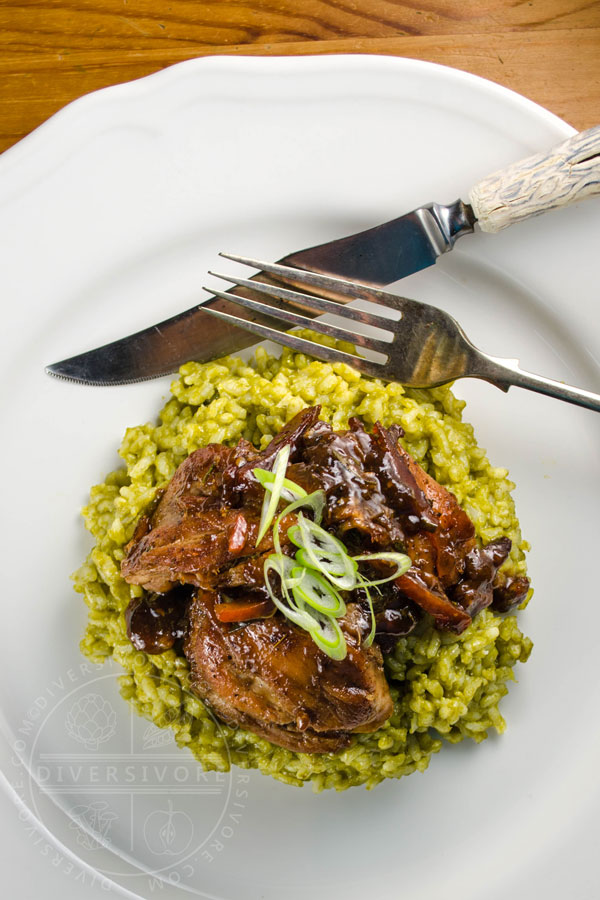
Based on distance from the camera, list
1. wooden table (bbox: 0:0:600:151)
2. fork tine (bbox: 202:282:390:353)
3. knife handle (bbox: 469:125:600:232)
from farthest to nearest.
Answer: wooden table (bbox: 0:0:600:151), fork tine (bbox: 202:282:390:353), knife handle (bbox: 469:125:600:232)

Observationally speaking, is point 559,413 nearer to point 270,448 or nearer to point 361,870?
point 270,448

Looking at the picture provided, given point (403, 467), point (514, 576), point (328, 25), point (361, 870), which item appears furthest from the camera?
point (328, 25)

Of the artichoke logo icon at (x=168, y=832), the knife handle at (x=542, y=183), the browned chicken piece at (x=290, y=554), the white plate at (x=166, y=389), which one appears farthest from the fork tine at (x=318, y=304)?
the artichoke logo icon at (x=168, y=832)

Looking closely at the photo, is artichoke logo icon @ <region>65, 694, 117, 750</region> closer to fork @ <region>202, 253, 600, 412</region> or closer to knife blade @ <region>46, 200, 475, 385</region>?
knife blade @ <region>46, 200, 475, 385</region>

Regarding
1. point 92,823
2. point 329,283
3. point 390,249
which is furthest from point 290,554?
point 92,823

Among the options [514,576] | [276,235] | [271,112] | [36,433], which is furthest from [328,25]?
[514,576]

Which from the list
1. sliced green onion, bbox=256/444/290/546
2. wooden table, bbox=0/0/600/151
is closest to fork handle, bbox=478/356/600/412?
sliced green onion, bbox=256/444/290/546

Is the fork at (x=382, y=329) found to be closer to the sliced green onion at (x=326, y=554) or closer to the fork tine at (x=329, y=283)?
the fork tine at (x=329, y=283)
